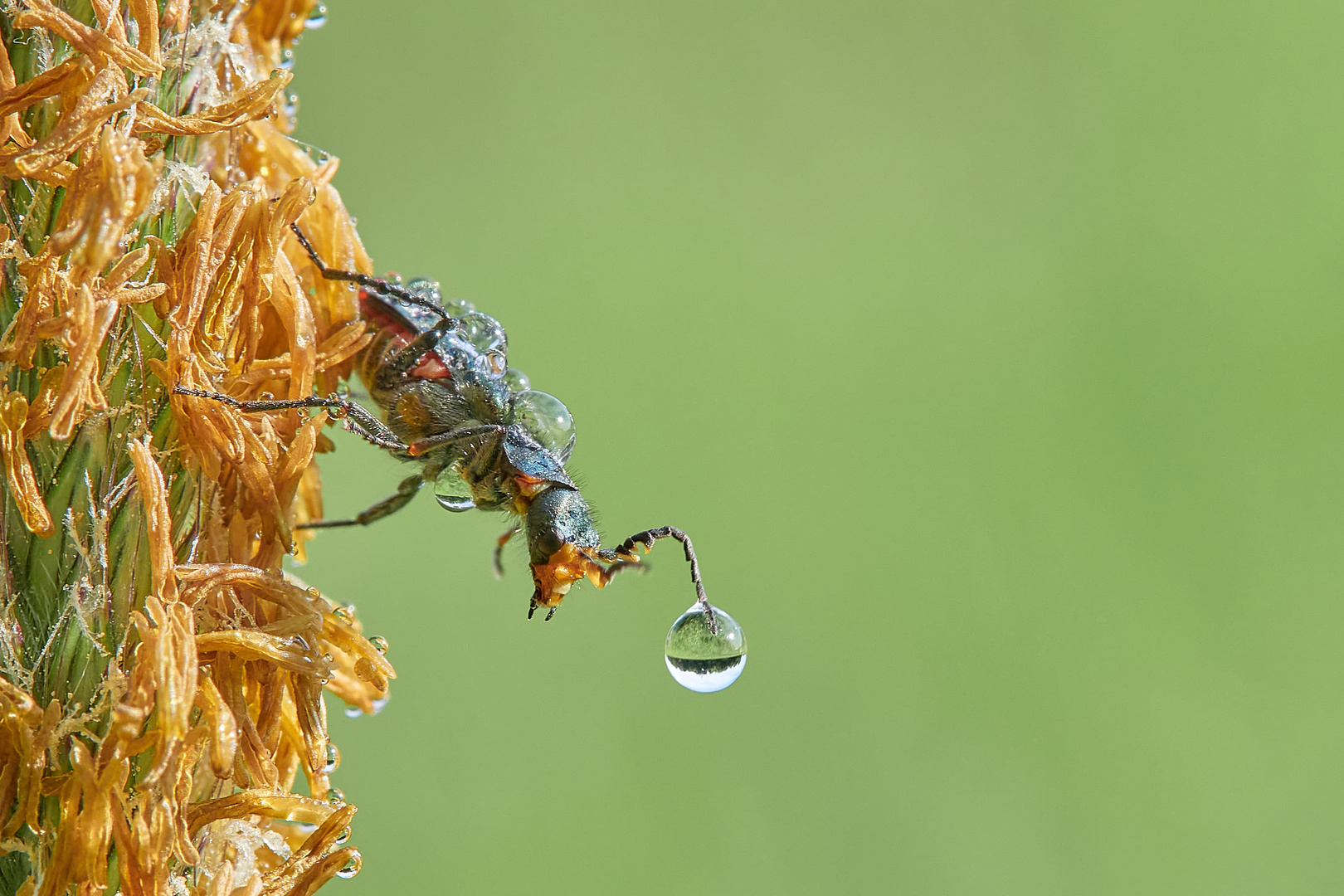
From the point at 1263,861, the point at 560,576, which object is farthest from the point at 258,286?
the point at 1263,861

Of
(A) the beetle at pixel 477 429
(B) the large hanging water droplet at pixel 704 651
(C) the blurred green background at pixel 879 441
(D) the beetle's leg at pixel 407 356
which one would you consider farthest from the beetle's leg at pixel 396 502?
(C) the blurred green background at pixel 879 441

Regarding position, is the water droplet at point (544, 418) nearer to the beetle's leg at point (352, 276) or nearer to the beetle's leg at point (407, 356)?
the beetle's leg at point (407, 356)

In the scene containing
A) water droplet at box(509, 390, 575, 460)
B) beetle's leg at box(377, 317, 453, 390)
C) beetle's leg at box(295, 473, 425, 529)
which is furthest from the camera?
beetle's leg at box(295, 473, 425, 529)

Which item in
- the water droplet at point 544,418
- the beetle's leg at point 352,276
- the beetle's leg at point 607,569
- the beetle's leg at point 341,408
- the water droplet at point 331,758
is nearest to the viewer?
the beetle's leg at point 341,408

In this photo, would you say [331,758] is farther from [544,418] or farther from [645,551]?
[544,418]

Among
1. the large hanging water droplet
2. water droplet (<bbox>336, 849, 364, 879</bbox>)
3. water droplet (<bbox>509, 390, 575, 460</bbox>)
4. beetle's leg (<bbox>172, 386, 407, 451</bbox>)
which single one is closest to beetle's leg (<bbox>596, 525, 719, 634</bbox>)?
the large hanging water droplet

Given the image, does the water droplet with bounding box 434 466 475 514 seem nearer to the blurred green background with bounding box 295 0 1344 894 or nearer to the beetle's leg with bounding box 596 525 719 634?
the beetle's leg with bounding box 596 525 719 634

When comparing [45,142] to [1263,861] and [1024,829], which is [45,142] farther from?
[1263,861]

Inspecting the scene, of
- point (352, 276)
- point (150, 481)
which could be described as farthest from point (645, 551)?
point (150, 481)
